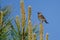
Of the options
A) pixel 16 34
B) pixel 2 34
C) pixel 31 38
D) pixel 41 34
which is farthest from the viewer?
pixel 16 34

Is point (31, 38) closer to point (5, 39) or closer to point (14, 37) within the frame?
point (5, 39)

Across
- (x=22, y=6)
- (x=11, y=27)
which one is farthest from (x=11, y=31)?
(x=22, y=6)

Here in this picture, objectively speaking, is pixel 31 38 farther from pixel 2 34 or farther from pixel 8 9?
pixel 8 9

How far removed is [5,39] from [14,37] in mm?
570

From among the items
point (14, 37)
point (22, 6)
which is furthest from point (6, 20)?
point (22, 6)

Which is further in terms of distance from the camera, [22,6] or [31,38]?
[22,6]

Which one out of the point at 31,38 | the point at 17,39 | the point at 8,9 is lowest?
the point at 17,39

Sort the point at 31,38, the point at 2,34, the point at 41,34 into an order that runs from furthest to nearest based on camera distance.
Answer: the point at 2,34 < the point at 41,34 < the point at 31,38

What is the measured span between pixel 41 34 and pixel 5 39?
6.35ft

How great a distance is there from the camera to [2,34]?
13.3ft

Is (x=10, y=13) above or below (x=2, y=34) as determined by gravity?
above

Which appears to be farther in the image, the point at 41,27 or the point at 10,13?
the point at 10,13

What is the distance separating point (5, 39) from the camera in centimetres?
409

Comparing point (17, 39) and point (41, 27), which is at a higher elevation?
point (41, 27)
